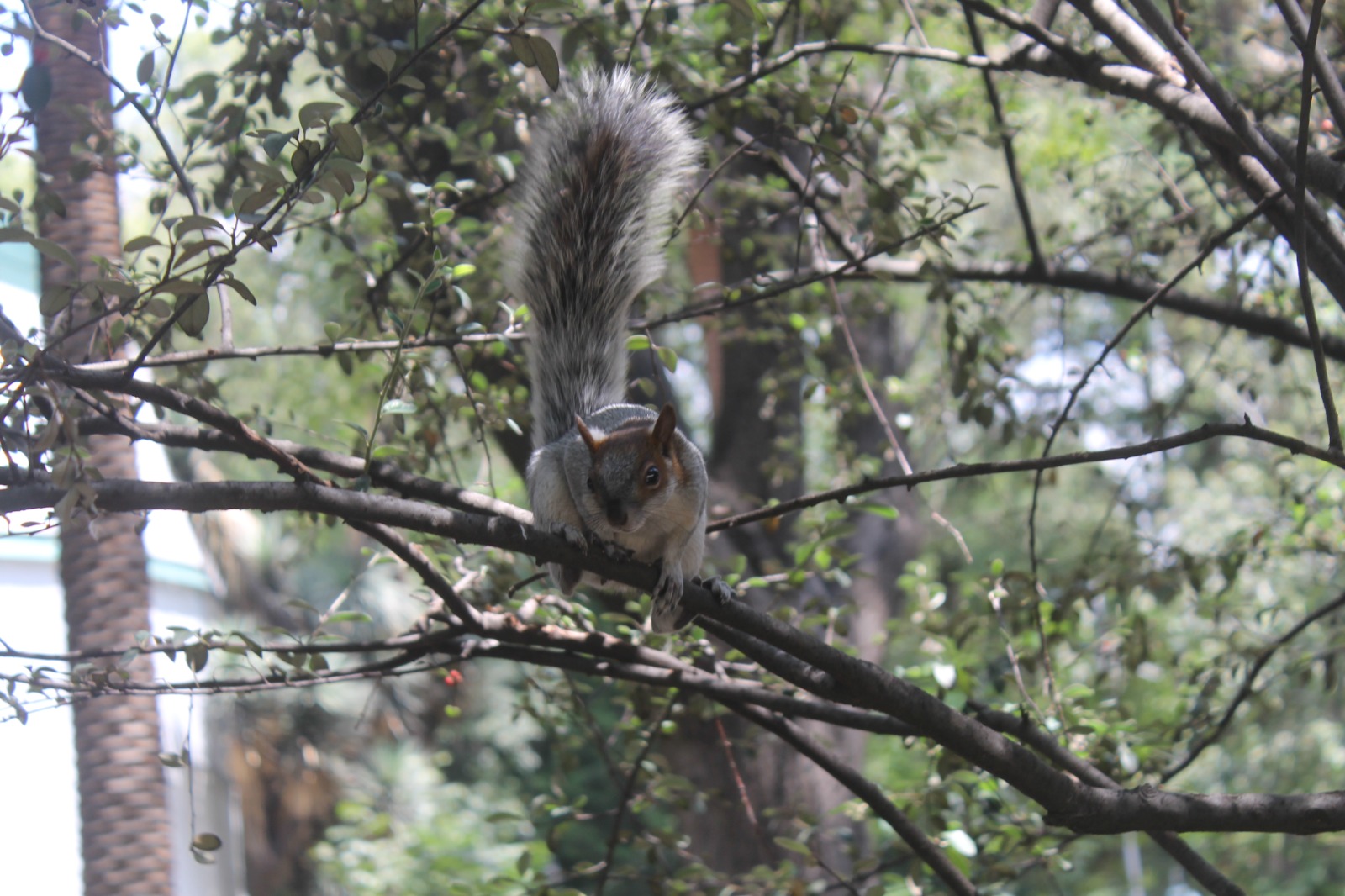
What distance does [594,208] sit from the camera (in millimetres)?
2498

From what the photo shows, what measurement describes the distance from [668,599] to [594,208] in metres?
0.94

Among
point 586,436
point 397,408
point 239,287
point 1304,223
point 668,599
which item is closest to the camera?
point 239,287

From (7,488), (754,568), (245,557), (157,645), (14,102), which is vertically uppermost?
(245,557)

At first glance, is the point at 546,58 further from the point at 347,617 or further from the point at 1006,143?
the point at 1006,143

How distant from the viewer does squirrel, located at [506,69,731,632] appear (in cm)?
233

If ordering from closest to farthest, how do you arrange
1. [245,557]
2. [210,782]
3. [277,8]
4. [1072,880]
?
[277,8] → [210,782] → [245,557] → [1072,880]

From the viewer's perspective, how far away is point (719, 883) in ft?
9.13

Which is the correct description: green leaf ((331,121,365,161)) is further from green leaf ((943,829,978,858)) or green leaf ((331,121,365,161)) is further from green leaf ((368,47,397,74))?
green leaf ((943,829,978,858))

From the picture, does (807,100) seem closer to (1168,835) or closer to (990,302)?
(990,302)

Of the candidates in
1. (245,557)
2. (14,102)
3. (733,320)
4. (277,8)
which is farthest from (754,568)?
(245,557)

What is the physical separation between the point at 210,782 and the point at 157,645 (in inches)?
316

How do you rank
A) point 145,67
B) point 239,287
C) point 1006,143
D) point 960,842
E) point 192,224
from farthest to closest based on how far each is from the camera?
point 1006,143, point 960,842, point 145,67, point 239,287, point 192,224

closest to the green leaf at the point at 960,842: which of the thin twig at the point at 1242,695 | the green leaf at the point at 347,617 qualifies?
the thin twig at the point at 1242,695

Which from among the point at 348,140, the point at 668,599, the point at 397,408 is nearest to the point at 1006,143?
the point at 668,599
